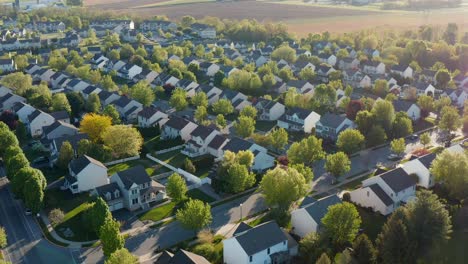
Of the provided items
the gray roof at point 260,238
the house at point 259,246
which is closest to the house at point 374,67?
the house at point 259,246

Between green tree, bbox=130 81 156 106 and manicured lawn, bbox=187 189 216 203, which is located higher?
green tree, bbox=130 81 156 106

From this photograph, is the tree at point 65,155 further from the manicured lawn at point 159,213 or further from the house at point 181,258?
the house at point 181,258

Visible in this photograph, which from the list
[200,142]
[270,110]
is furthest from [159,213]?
[270,110]

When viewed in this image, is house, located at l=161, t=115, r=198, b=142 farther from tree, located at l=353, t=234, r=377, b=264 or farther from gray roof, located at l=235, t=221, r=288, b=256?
tree, located at l=353, t=234, r=377, b=264

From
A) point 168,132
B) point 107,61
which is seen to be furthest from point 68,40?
point 168,132

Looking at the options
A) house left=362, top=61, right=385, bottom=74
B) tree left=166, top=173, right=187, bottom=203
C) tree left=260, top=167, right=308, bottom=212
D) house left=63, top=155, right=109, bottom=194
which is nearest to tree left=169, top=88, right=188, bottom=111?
house left=63, top=155, right=109, bottom=194

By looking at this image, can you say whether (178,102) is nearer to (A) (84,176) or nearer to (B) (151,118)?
(B) (151,118)
